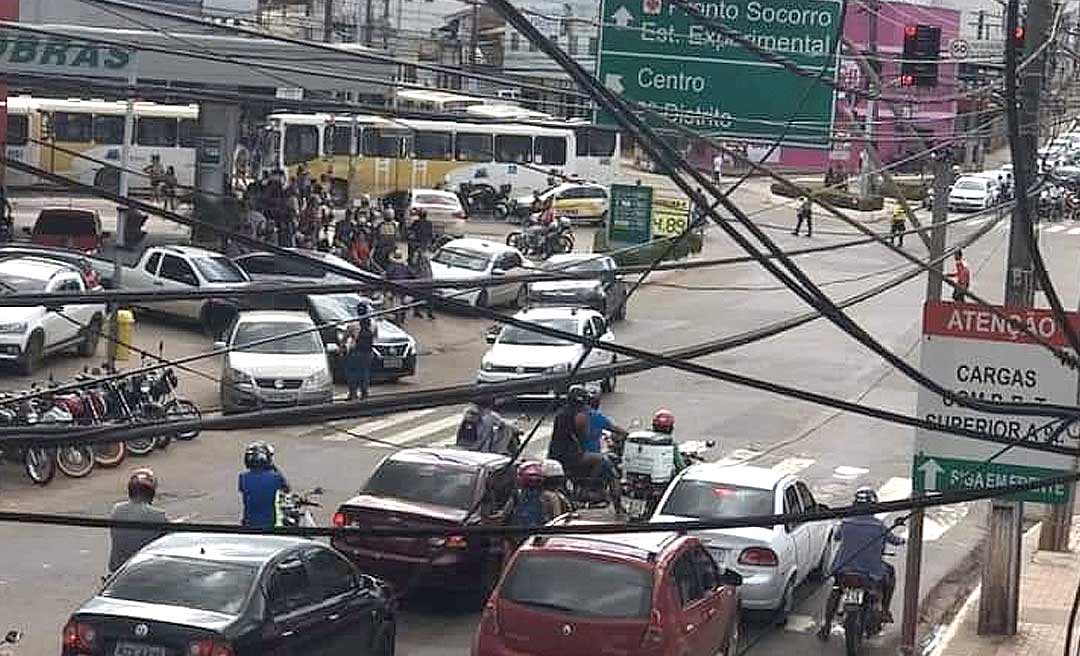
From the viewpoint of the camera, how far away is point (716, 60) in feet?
70.5

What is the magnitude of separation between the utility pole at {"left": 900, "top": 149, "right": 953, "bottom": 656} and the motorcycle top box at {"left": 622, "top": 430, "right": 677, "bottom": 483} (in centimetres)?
407

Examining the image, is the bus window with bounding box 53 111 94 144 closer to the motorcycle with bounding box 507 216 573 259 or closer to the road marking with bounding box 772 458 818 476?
the motorcycle with bounding box 507 216 573 259

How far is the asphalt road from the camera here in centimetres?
1697

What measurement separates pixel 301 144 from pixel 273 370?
32226 millimetres

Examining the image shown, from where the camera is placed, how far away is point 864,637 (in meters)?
16.9

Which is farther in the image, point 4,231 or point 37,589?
point 4,231

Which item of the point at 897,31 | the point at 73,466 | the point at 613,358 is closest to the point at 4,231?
the point at 613,358

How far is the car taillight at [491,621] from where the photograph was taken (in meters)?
13.6

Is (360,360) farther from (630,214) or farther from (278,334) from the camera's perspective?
(630,214)

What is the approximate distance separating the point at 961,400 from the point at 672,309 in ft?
113

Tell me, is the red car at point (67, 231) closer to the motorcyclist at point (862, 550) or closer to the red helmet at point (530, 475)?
the red helmet at point (530, 475)

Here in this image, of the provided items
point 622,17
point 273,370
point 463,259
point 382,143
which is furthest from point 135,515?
point 382,143

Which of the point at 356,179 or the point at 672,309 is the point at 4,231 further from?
the point at 356,179

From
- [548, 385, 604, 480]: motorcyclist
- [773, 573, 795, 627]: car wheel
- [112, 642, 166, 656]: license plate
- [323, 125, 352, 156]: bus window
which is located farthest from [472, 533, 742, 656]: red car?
[323, 125, 352, 156]: bus window
